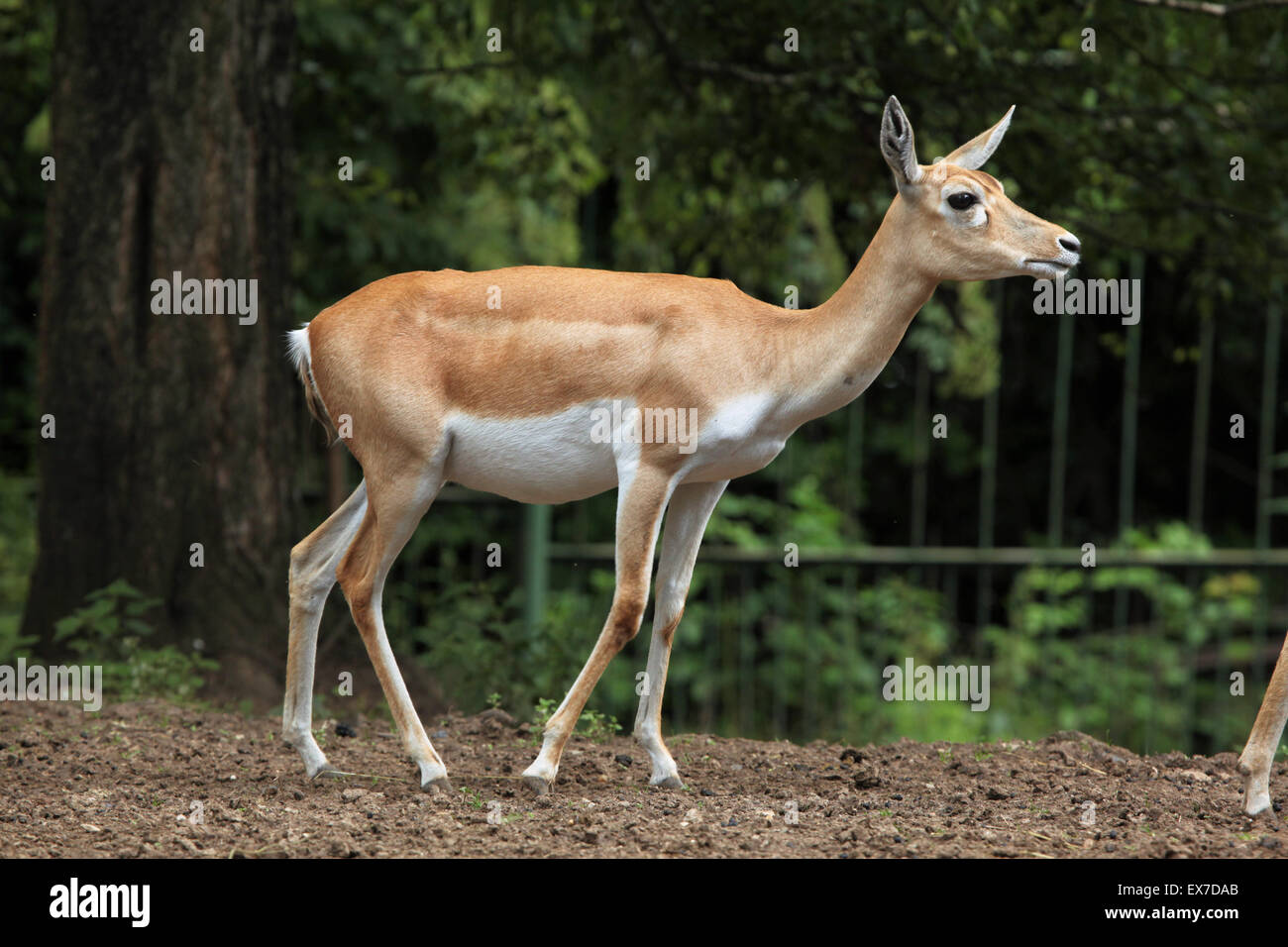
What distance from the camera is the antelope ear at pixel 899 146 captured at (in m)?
5.05

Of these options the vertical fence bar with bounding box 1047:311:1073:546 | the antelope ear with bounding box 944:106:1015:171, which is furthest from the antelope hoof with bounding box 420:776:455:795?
the vertical fence bar with bounding box 1047:311:1073:546

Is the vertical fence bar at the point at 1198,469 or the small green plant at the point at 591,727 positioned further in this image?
the vertical fence bar at the point at 1198,469

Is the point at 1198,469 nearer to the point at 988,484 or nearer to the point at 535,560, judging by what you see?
the point at 988,484

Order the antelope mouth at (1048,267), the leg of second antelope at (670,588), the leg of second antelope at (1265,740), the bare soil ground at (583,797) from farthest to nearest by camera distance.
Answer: the leg of second antelope at (670,588) → the antelope mouth at (1048,267) → the leg of second antelope at (1265,740) → the bare soil ground at (583,797)

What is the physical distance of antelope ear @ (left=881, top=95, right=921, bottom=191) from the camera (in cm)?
505

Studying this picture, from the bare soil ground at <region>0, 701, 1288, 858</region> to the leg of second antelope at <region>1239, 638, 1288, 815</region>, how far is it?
0.10m

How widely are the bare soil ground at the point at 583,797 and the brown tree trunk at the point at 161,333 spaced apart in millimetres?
1001

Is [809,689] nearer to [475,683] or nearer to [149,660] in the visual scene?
[475,683]

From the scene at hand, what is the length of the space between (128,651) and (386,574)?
2.34m

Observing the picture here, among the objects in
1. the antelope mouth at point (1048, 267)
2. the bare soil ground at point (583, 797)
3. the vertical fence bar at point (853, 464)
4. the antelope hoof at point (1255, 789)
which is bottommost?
the bare soil ground at point (583, 797)

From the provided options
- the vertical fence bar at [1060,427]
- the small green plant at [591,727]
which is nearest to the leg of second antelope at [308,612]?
the small green plant at [591,727]

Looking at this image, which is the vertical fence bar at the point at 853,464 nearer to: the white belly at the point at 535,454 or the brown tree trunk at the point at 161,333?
the brown tree trunk at the point at 161,333

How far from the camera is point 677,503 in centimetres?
561

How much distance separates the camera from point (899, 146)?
5.09 m
